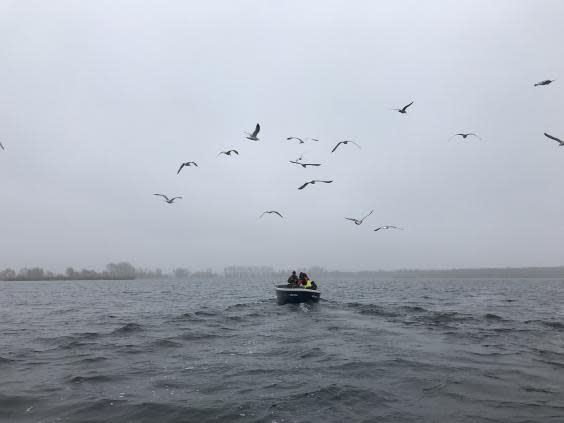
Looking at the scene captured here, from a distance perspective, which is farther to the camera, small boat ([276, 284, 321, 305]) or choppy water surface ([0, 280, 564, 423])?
small boat ([276, 284, 321, 305])

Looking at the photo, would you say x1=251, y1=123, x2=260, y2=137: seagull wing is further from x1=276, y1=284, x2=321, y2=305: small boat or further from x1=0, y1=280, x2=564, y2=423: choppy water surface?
x1=276, y1=284, x2=321, y2=305: small boat

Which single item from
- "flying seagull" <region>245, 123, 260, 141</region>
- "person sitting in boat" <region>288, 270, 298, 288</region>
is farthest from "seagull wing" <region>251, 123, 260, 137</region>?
"person sitting in boat" <region>288, 270, 298, 288</region>

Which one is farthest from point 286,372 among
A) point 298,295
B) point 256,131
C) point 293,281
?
point 293,281

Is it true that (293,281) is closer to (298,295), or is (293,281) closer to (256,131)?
(298,295)

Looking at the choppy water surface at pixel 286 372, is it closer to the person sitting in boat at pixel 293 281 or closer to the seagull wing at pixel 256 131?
the seagull wing at pixel 256 131

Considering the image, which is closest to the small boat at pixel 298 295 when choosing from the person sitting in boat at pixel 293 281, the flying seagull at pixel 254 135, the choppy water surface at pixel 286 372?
the person sitting in boat at pixel 293 281

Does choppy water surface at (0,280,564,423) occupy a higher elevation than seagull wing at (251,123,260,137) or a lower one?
lower

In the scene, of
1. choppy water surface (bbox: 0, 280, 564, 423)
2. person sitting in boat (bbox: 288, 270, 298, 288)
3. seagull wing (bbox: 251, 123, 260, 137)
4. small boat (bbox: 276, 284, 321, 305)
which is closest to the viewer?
choppy water surface (bbox: 0, 280, 564, 423)

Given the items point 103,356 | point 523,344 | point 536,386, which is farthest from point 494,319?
point 103,356

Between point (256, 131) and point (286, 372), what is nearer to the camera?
point (286, 372)

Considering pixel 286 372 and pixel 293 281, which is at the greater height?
pixel 293 281

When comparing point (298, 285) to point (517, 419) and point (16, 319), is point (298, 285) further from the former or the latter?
point (517, 419)

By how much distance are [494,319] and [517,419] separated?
17132 mm

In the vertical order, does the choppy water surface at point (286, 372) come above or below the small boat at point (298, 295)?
below
